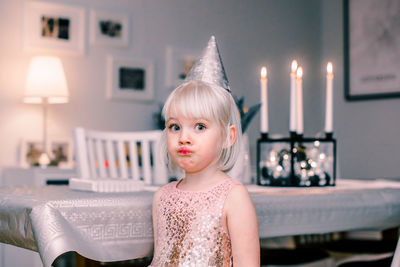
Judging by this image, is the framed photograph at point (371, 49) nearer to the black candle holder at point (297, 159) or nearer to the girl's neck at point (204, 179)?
the black candle holder at point (297, 159)

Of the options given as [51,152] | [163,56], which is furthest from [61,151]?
[163,56]

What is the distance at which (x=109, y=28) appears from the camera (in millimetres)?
3768

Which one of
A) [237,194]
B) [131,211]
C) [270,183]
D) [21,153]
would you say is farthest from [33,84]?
[237,194]

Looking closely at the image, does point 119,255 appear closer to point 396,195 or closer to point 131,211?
point 131,211

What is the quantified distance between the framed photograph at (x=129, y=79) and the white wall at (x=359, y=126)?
1.67 m

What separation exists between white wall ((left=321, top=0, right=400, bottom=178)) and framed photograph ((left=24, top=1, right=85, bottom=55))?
2193 mm

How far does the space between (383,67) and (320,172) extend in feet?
9.31

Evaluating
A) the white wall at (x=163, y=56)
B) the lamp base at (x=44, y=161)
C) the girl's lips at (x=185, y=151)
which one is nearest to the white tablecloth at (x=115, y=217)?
the girl's lips at (x=185, y=151)

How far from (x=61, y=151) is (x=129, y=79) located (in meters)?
0.71

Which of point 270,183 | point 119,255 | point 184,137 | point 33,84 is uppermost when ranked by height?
point 33,84

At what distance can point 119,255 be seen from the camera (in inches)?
45.3

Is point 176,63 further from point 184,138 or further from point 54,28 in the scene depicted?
point 184,138

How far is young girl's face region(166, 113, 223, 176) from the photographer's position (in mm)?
1032

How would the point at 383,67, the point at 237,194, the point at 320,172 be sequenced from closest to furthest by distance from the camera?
the point at 237,194
the point at 320,172
the point at 383,67
